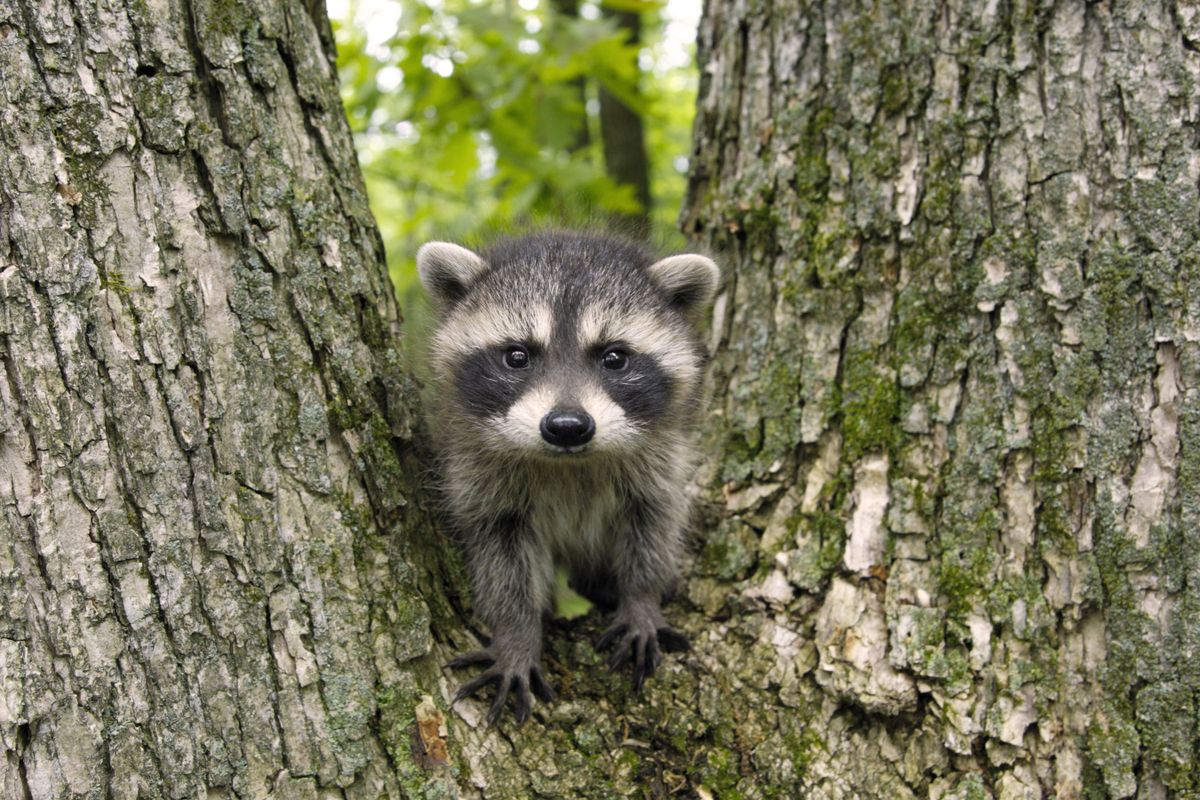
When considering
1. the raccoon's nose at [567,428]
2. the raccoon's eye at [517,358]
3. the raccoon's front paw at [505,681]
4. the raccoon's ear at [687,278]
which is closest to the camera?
the raccoon's front paw at [505,681]

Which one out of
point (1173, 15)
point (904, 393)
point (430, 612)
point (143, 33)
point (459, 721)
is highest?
point (1173, 15)

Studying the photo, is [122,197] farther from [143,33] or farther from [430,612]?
[430,612]

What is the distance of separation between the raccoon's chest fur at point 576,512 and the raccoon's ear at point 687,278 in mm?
805

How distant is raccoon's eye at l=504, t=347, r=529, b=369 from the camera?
3.62 meters

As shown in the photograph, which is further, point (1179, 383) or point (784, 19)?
point (784, 19)

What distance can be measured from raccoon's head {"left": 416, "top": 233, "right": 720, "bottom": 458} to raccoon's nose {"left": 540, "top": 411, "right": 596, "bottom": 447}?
0.21 feet

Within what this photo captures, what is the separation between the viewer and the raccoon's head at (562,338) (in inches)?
136

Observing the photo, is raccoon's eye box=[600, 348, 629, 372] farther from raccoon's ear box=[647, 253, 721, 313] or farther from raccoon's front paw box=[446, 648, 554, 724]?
raccoon's front paw box=[446, 648, 554, 724]

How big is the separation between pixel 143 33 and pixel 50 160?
44cm

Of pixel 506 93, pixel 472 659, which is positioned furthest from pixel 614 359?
pixel 506 93

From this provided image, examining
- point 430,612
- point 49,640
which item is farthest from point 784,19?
point 49,640

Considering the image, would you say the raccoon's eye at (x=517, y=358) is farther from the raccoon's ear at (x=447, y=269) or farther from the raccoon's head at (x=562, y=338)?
the raccoon's ear at (x=447, y=269)

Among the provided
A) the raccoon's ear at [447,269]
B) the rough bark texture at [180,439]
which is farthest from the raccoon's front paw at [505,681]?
the raccoon's ear at [447,269]

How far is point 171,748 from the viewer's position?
8.01ft
